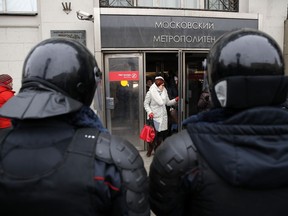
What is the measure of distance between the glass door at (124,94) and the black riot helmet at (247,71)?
5.77 meters

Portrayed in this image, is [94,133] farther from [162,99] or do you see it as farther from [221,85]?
[162,99]

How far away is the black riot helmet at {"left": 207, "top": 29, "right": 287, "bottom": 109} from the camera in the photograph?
1320 mm

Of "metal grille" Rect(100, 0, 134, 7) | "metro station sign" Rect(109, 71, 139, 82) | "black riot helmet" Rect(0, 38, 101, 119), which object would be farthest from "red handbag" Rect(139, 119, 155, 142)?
"black riot helmet" Rect(0, 38, 101, 119)

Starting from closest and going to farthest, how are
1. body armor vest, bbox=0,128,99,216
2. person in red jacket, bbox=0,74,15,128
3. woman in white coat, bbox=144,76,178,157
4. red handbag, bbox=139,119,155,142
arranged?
body armor vest, bbox=0,128,99,216 → person in red jacket, bbox=0,74,15,128 → red handbag, bbox=139,119,155,142 → woman in white coat, bbox=144,76,178,157

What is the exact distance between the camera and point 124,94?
23.8 ft

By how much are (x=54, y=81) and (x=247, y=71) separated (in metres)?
0.85

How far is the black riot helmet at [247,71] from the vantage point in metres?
1.32

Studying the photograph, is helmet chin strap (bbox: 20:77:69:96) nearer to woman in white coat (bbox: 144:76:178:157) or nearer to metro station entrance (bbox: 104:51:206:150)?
woman in white coat (bbox: 144:76:178:157)

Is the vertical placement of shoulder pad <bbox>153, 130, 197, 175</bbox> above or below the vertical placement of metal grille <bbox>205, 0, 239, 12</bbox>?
below

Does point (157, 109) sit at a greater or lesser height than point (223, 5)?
lesser

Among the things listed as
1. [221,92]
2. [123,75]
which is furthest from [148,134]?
[221,92]

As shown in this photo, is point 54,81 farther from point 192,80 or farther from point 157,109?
point 192,80

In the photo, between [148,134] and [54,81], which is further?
[148,134]

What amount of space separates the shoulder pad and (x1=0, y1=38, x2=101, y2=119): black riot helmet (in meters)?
0.43
